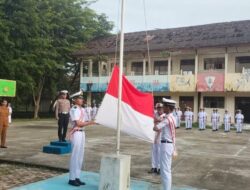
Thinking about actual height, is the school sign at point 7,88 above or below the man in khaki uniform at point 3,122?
above

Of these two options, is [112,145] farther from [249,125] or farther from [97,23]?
[97,23]

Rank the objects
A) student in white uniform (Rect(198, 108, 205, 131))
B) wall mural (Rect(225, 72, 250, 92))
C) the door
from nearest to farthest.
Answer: student in white uniform (Rect(198, 108, 205, 131))
wall mural (Rect(225, 72, 250, 92))
the door

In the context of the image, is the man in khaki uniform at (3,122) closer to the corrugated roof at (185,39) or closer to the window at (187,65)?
the corrugated roof at (185,39)

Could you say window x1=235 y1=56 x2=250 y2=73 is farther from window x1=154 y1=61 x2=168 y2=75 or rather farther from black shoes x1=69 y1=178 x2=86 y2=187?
black shoes x1=69 y1=178 x2=86 y2=187

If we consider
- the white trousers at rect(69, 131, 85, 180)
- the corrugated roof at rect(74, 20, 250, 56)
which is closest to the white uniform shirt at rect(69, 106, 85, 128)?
the white trousers at rect(69, 131, 85, 180)

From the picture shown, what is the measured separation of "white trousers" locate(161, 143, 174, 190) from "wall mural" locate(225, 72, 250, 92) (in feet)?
72.0

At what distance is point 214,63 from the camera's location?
31.0 metres

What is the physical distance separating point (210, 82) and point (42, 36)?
13.4 meters

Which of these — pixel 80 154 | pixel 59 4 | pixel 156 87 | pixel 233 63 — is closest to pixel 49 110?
pixel 59 4

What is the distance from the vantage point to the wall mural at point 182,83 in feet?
99.1

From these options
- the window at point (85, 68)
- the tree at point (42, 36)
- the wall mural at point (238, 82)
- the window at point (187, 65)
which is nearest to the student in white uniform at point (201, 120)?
the wall mural at point (238, 82)

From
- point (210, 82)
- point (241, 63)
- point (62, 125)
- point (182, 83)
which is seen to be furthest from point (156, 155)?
→ point (241, 63)

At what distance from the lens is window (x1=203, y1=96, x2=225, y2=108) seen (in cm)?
3008

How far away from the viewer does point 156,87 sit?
104ft
